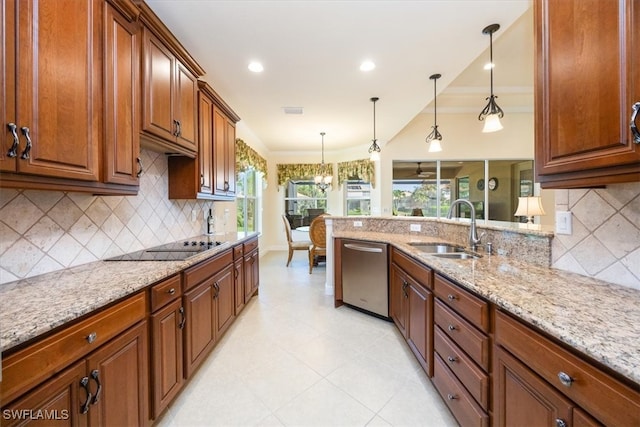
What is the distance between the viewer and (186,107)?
214cm

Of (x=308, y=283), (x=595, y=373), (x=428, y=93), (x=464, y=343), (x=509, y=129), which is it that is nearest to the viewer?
(x=595, y=373)

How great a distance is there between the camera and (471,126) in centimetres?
527

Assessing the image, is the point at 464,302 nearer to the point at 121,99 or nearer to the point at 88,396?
the point at 88,396

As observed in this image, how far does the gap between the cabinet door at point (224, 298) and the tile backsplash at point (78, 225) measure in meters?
0.64

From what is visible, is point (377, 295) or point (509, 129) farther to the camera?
point (509, 129)

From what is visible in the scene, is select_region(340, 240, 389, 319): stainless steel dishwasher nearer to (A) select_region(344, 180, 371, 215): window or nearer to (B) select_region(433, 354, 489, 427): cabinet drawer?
(B) select_region(433, 354, 489, 427): cabinet drawer

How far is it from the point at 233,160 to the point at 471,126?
4.81 metres

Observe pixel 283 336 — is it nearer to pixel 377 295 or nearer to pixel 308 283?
pixel 377 295

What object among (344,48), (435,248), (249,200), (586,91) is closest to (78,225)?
(344,48)

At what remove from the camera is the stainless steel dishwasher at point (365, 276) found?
8.73 feet

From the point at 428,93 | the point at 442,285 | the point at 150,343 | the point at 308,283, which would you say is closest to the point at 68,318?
the point at 150,343

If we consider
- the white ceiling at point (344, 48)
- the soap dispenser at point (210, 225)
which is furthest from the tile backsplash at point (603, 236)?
the soap dispenser at point (210, 225)

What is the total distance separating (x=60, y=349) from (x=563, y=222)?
2316 millimetres

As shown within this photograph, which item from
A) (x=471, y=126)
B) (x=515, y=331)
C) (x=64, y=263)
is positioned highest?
(x=471, y=126)
